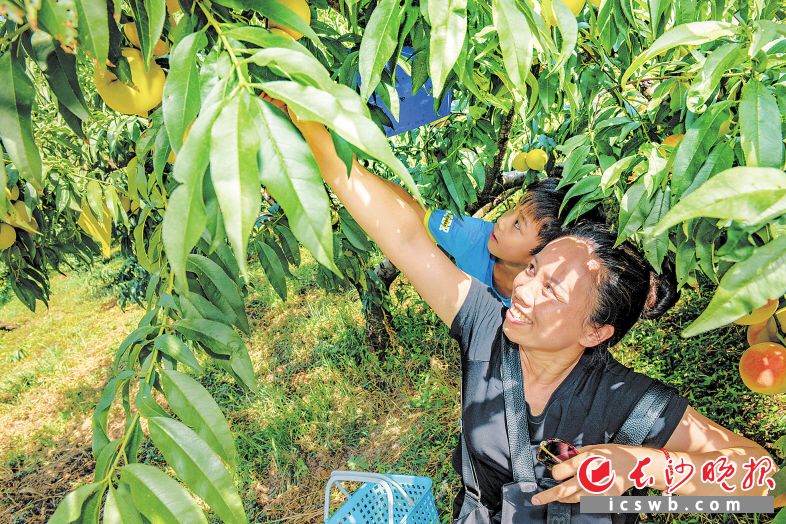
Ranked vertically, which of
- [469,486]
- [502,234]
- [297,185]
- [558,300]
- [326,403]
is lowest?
[326,403]

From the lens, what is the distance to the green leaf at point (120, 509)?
609mm

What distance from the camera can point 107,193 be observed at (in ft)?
5.93

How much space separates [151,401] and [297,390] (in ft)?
7.90

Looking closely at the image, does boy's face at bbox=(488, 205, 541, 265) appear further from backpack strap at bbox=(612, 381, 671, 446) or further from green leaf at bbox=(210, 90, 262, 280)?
green leaf at bbox=(210, 90, 262, 280)

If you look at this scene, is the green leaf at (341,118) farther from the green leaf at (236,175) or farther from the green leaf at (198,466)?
the green leaf at (198,466)

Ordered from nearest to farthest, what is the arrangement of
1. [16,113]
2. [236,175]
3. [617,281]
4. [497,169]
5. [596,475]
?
[236,175]
[16,113]
[596,475]
[617,281]
[497,169]

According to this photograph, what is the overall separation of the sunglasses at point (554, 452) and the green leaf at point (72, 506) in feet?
2.51

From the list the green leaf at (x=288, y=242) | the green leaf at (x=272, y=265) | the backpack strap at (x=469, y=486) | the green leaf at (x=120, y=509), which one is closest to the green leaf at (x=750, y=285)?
the green leaf at (x=120, y=509)

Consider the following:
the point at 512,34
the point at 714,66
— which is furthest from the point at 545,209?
the point at 512,34

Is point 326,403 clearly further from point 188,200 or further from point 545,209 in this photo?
point 188,200

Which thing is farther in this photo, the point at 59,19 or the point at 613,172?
the point at 613,172

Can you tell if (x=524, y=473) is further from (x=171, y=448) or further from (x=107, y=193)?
(x=107, y=193)

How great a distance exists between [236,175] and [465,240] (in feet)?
4.16

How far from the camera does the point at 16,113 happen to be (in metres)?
0.66
